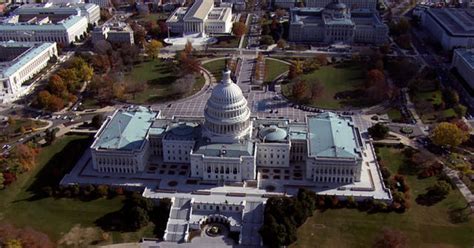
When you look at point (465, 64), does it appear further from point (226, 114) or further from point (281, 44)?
point (226, 114)

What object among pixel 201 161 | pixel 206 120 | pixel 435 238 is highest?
pixel 206 120

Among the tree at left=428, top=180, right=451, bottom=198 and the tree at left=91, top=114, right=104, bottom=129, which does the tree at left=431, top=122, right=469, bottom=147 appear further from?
the tree at left=91, top=114, right=104, bottom=129

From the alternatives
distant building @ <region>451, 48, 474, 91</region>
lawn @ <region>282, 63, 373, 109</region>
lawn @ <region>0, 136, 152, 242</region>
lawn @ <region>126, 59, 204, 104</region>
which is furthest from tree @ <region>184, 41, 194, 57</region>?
distant building @ <region>451, 48, 474, 91</region>

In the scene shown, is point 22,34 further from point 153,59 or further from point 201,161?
point 201,161

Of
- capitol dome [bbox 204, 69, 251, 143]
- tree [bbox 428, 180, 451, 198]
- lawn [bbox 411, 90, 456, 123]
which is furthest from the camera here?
lawn [bbox 411, 90, 456, 123]

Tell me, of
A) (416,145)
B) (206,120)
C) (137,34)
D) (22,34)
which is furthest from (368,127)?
(22,34)

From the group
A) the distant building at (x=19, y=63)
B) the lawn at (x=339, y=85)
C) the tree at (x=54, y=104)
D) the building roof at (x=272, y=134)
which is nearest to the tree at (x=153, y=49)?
the distant building at (x=19, y=63)

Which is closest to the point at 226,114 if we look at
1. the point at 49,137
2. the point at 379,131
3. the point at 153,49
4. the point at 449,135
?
the point at 379,131
